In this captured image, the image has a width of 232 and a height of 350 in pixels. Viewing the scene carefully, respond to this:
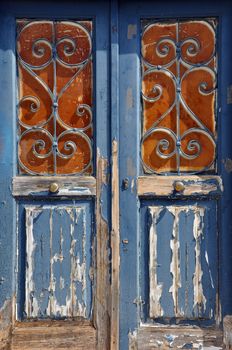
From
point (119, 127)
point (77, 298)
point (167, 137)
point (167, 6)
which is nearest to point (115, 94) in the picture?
point (119, 127)

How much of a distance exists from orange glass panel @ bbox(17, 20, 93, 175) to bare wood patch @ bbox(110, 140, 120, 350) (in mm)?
157

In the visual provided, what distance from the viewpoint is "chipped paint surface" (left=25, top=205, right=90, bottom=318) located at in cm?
319

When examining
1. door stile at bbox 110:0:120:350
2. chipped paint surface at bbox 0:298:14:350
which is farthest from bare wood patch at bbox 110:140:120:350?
chipped paint surface at bbox 0:298:14:350

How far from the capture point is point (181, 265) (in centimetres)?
318

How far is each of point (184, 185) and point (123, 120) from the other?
0.52m

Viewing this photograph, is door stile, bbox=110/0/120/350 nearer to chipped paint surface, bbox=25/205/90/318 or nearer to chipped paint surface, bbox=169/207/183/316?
chipped paint surface, bbox=25/205/90/318

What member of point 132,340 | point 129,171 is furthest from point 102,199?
point 132,340

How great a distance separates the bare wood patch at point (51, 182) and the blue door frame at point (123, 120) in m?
0.06

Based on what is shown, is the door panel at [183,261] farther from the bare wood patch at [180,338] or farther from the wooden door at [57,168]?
the wooden door at [57,168]

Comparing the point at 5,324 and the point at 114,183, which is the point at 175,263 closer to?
the point at 114,183

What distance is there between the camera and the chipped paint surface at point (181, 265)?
125 inches

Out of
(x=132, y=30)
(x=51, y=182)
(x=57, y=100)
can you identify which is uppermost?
(x=132, y=30)

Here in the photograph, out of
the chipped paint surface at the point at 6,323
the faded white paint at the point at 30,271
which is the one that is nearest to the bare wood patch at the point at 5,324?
the chipped paint surface at the point at 6,323

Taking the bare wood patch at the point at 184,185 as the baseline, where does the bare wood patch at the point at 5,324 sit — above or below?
below
